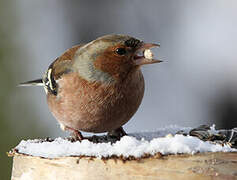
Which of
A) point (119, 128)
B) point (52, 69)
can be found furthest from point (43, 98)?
point (119, 128)

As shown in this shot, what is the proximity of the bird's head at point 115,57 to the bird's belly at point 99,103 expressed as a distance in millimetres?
73

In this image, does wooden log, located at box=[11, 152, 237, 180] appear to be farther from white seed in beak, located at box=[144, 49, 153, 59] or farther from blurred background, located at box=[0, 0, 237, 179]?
blurred background, located at box=[0, 0, 237, 179]

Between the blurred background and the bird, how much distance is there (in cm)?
262

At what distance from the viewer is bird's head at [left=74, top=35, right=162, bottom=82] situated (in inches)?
112

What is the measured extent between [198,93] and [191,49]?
0.80 meters

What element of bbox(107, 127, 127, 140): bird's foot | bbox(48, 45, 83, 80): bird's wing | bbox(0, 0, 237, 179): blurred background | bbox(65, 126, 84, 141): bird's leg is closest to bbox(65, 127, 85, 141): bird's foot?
bbox(65, 126, 84, 141): bird's leg

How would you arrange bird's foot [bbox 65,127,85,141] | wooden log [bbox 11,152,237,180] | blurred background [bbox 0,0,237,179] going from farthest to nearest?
1. blurred background [bbox 0,0,237,179]
2. bird's foot [bbox 65,127,85,141]
3. wooden log [bbox 11,152,237,180]

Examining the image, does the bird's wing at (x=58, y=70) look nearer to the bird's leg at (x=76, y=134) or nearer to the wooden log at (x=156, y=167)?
the bird's leg at (x=76, y=134)

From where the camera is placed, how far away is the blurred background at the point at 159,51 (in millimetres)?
5887

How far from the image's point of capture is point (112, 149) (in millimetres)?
2109

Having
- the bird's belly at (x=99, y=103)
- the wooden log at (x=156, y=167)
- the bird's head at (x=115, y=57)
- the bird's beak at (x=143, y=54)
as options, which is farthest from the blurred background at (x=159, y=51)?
the wooden log at (x=156, y=167)

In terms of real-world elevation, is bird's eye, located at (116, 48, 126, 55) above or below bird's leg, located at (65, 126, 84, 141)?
above

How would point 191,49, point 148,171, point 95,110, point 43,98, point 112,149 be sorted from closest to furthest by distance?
point 148,171 < point 112,149 < point 95,110 < point 43,98 < point 191,49

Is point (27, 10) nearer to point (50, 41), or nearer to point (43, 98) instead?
point (50, 41)
